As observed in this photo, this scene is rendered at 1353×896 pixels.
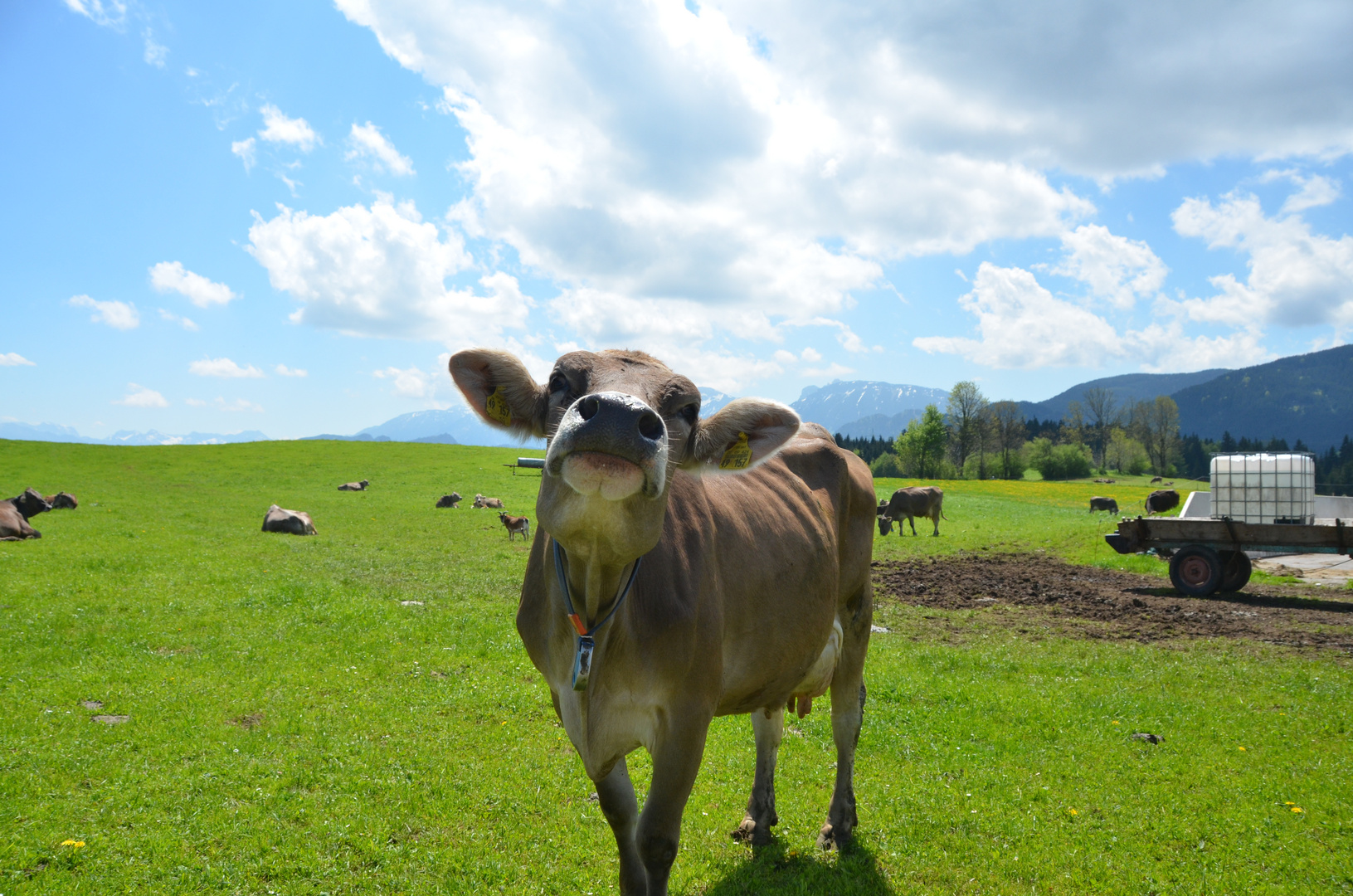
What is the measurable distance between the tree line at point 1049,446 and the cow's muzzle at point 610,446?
292 ft

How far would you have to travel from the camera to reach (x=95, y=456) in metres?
47.8

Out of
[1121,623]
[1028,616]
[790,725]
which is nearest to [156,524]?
[790,725]

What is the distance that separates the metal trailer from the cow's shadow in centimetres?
1315

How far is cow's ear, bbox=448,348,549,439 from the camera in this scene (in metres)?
3.47

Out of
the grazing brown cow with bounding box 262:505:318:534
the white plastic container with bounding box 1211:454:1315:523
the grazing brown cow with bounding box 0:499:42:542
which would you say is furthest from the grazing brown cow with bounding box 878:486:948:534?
the grazing brown cow with bounding box 0:499:42:542

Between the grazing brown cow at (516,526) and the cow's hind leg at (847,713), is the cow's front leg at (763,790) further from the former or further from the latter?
the grazing brown cow at (516,526)

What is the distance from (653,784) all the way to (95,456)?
58487mm

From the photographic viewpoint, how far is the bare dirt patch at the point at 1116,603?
11727mm

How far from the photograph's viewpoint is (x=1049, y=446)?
103938mm

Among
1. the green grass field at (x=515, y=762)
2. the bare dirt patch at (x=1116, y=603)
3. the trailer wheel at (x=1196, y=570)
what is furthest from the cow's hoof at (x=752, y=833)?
the trailer wheel at (x=1196, y=570)

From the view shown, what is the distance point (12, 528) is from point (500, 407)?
759 inches

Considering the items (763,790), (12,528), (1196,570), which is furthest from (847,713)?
(12,528)

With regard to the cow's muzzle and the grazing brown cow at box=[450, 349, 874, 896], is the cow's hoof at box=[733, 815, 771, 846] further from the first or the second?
the cow's muzzle

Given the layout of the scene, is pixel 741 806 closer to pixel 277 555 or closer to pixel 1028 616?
pixel 1028 616
